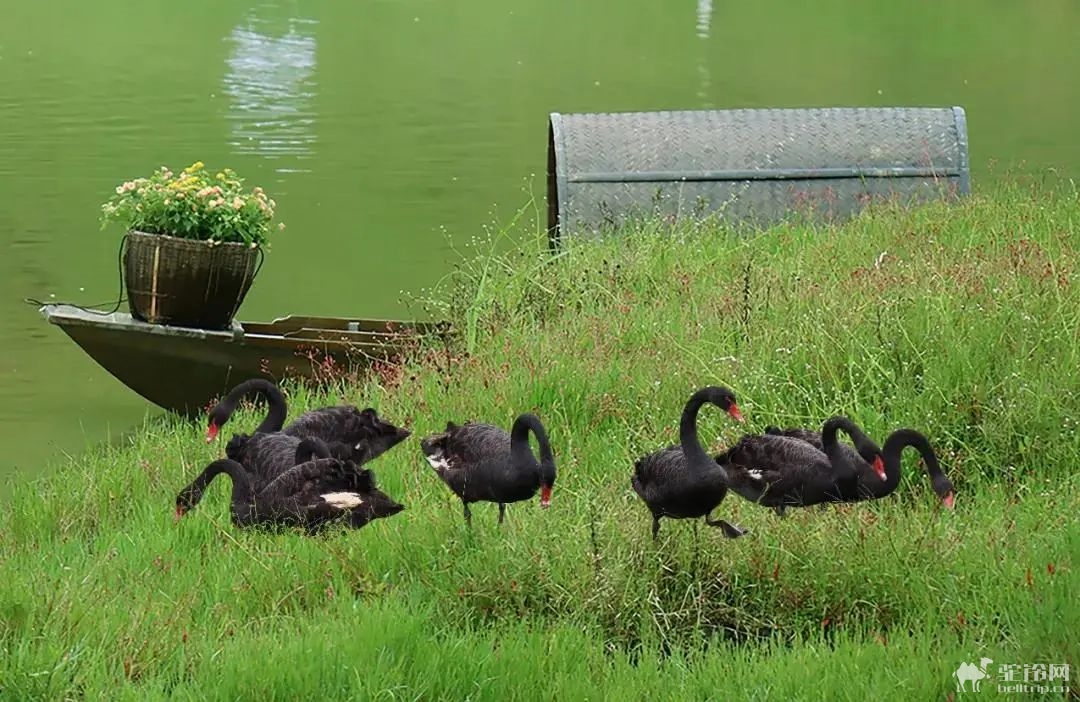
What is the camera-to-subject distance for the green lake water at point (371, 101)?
1535 cm

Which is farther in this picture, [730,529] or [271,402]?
[271,402]

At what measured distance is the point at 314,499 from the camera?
6.94 meters

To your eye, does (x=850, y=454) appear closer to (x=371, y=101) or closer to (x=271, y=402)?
(x=271, y=402)

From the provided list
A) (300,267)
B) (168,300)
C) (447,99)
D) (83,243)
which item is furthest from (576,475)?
(447,99)

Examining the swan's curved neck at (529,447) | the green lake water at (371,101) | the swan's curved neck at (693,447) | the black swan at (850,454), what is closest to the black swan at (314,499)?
the swan's curved neck at (529,447)

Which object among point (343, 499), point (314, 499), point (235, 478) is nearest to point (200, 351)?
point (235, 478)

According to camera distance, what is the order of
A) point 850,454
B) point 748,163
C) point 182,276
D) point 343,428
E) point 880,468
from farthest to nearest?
point 748,163 < point 182,276 < point 343,428 < point 850,454 < point 880,468

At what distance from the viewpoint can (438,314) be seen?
42.6ft

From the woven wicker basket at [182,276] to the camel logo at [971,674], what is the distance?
711 cm

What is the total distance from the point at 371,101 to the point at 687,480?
71.2 ft

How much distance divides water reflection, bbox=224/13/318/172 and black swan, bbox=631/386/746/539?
15.1 metres

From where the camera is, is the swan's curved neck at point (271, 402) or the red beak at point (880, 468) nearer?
the red beak at point (880, 468)

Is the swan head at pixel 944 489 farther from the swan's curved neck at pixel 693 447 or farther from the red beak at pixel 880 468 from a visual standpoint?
the swan's curved neck at pixel 693 447

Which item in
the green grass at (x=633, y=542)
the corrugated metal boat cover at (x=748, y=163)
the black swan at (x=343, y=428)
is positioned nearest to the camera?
the green grass at (x=633, y=542)
